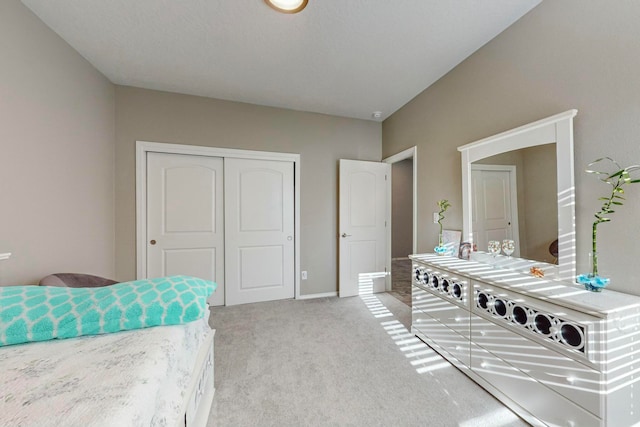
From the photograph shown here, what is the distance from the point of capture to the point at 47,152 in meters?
1.75

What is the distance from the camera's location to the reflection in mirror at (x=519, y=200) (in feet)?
5.07

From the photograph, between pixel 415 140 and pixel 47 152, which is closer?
pixel 47 152

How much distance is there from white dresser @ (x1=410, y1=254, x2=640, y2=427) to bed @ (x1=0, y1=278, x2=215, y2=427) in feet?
5.71

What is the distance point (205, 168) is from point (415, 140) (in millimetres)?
2593

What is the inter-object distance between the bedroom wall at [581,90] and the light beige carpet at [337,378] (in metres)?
1.14

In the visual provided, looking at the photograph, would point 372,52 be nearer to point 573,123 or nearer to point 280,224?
point 573,123

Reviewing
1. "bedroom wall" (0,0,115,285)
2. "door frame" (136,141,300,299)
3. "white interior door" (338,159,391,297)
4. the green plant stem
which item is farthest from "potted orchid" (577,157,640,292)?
"bedroom wall" (0,0,115,285)

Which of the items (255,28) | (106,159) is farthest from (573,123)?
(106,159)

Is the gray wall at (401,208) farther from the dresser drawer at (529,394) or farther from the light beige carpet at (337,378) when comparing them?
the dresser drawer at (529,394)

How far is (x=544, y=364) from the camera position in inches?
49.6

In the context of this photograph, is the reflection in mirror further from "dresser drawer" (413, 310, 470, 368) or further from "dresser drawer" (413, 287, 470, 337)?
"dresser drawer" (413, 310, 470, 368)

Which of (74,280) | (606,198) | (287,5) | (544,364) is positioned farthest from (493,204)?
(74,280)

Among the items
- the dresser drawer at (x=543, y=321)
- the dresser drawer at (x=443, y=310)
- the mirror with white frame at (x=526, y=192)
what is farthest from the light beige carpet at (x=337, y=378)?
the mirror with white frame at (x=526, y=192)

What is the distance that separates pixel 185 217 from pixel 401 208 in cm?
475
